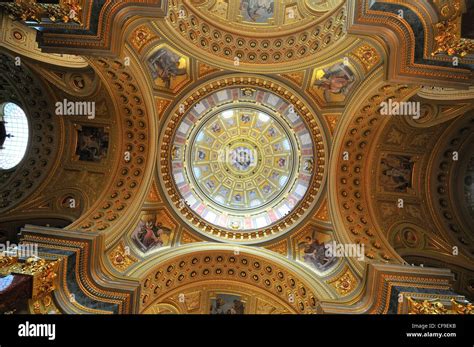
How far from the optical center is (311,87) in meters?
15.0

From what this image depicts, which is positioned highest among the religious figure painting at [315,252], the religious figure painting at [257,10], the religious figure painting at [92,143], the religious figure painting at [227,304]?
the religious figure painting at [257,10]

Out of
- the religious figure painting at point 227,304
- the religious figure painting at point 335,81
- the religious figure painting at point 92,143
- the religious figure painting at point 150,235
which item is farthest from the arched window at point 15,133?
the religious figure painting at point 335,81

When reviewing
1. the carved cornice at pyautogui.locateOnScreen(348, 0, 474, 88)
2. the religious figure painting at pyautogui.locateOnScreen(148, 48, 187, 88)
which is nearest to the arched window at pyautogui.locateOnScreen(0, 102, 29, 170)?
the religious figure painting at pyautogui.locateOnScreen(148, 48, 187, 88)

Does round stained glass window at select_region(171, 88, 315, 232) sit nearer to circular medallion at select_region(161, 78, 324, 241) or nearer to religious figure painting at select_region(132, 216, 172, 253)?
circular medallion at select_region(161, 78, 324, 241)

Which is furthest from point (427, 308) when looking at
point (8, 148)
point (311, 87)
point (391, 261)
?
point (8, 148)

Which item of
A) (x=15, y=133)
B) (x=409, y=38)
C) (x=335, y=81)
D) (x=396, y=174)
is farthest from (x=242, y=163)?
(x=409, y=38)

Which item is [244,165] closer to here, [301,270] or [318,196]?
[318,196]

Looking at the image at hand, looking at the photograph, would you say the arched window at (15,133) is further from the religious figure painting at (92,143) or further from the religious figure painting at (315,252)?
the religious figure painting at (315,252)

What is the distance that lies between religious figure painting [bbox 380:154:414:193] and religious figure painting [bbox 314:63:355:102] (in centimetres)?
391

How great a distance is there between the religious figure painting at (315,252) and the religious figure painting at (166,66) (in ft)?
31.6

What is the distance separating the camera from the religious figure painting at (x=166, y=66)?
13.8m

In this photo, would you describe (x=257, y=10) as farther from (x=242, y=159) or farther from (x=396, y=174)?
(x=396, y=174)

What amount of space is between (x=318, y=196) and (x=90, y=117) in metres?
11.0

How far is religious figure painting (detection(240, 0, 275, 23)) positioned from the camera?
1424 centimetres
